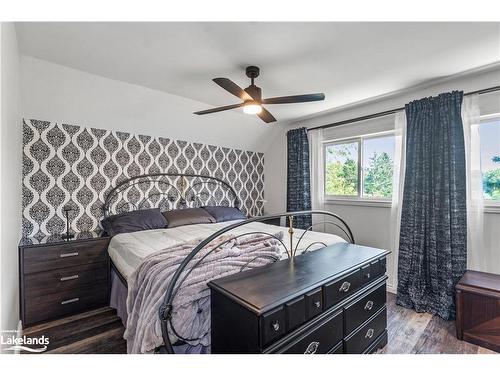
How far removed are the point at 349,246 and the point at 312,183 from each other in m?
2.09

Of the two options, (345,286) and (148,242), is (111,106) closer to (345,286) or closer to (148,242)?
→ (148,242)

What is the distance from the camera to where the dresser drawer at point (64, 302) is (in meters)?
2.20

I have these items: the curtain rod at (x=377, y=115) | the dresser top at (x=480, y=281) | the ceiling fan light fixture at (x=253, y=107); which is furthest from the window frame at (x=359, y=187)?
the ceiling fan light fixture at (x=253, y=107)

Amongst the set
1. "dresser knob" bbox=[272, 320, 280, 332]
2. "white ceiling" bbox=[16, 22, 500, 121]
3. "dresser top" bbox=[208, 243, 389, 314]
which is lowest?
"dresser knob" bbox=[272, 320, 280, 332]

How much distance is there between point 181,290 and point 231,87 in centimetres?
154

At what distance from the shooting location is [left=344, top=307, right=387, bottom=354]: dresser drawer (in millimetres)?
1574

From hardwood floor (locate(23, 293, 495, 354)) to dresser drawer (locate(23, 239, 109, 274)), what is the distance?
0.52 m

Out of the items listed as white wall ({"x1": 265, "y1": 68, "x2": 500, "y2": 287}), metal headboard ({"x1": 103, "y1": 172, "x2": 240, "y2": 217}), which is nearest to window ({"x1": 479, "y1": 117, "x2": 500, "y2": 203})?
white wall ({"x1": 265, "y1": 68, "x2": 500, "y2": 287})

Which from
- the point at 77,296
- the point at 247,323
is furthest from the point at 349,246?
the point at 77,296

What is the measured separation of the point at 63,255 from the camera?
2330 mm

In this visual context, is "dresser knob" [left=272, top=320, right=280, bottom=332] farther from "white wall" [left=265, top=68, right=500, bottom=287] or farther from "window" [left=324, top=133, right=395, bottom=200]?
"window" [left=324, top=133, right=395, bottom=200]

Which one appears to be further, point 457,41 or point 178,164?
point 178,164

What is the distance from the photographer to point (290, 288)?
1240 millimetres
